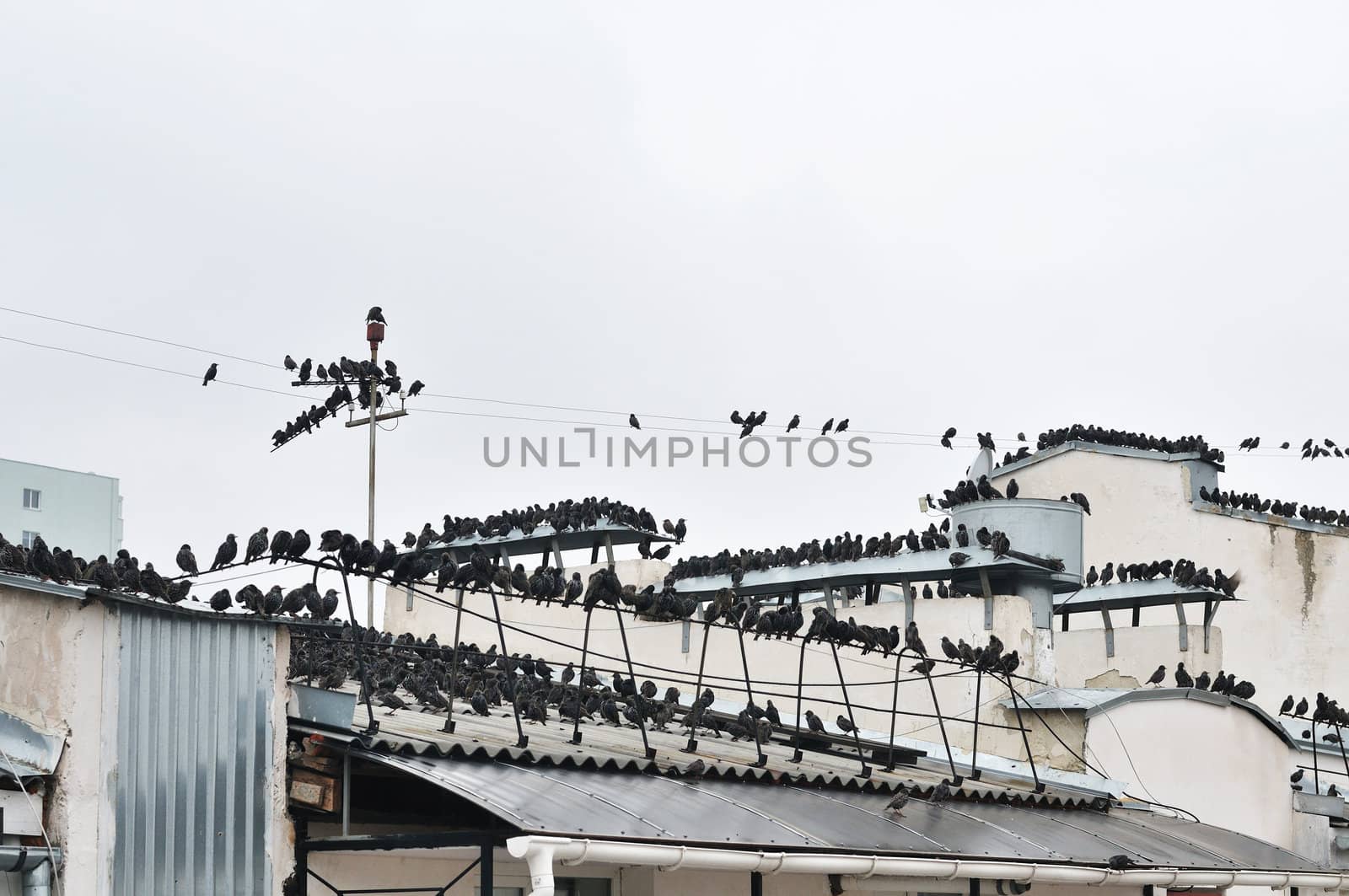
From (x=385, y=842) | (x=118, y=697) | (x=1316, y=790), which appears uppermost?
(x=118, y=697)

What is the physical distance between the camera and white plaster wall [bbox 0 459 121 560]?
5044 centimetres

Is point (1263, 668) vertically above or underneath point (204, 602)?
underneath

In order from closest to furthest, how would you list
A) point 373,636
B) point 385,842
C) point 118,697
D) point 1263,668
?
point 118,697
point 385,842
point 373,636
point 1263,668

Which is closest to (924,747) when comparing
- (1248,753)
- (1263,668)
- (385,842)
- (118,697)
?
(1248,753)

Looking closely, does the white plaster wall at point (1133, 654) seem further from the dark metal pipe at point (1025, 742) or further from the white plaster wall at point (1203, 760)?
the dark metal pipe at point (1025, 742)

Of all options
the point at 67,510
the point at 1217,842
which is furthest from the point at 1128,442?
the point at 67,510

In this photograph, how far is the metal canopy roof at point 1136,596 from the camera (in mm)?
24078

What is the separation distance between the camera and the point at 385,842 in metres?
9.98

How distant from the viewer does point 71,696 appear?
9.09 meters

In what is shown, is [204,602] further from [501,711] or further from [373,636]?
[373,636]

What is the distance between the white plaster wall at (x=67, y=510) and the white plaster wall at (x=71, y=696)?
139ft

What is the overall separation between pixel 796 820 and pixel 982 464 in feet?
61.2

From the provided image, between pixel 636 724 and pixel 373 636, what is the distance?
4.38 m

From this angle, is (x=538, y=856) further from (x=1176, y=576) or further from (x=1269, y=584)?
(x=1269, y=584)
